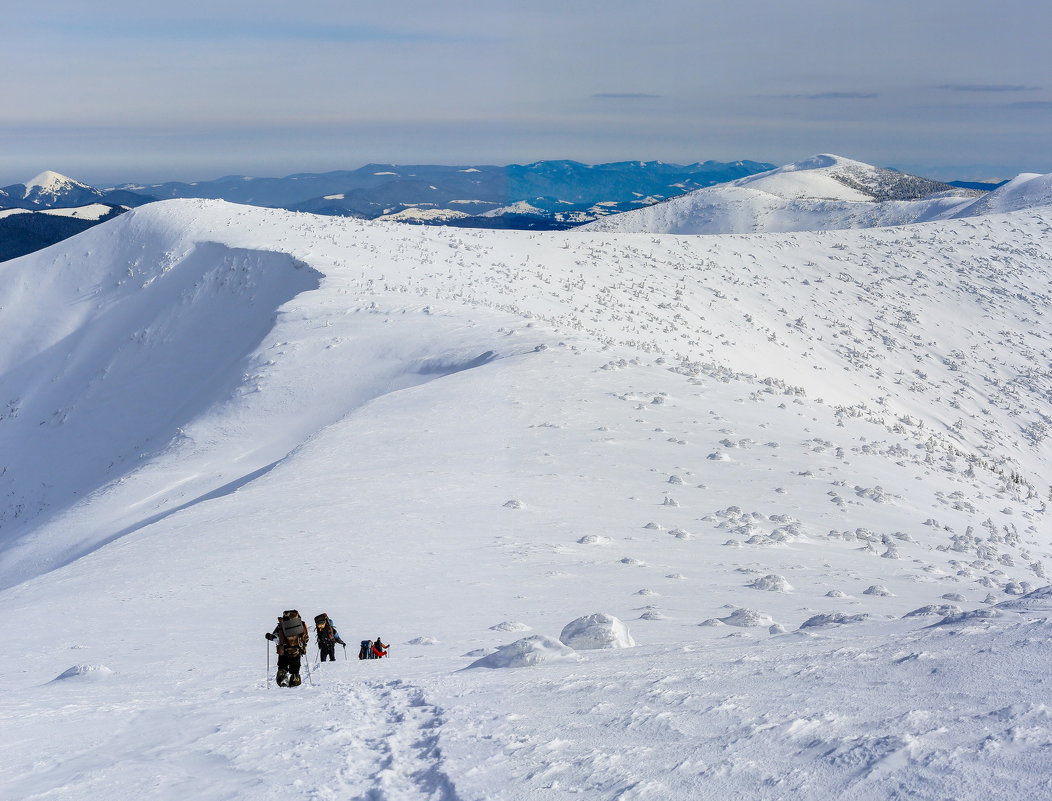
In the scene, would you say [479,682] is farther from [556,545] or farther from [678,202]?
[678,202]

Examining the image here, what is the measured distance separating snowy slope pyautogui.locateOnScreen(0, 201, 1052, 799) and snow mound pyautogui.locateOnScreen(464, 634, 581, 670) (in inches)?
7.3

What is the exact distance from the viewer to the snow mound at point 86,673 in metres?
7.73

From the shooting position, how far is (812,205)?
122 metres

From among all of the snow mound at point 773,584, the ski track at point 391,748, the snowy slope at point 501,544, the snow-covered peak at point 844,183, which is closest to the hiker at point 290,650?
the snowy slope at point 501,544

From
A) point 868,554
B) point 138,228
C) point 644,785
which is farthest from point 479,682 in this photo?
point 138,228

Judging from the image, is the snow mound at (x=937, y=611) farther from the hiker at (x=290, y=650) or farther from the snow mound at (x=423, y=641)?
the hiker at (x=290, y=650)

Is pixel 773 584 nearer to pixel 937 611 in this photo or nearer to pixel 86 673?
pixel 937 611

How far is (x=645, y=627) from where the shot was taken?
27.8ft

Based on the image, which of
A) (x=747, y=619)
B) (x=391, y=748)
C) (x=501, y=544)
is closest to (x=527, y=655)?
(x=391, y=748)

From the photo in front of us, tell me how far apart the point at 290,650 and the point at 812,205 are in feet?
415

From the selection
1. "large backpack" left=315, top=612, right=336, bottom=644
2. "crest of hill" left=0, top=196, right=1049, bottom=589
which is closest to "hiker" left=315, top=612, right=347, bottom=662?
"large backpack" left=315, top=612, right=336, bottom=644

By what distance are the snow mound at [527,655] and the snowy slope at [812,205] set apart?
89.6 meters

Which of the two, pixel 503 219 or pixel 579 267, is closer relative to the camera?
pixel 579 267

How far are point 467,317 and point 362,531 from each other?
14.9m
